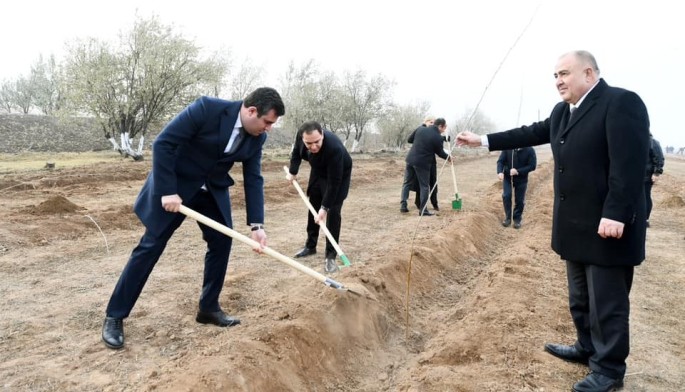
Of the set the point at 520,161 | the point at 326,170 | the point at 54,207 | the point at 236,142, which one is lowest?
the point at 54,207

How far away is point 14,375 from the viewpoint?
3318 millimetres

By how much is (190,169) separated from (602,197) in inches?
121

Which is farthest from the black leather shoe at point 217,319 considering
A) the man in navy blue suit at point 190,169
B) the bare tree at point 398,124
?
the bare tree at point 398,124

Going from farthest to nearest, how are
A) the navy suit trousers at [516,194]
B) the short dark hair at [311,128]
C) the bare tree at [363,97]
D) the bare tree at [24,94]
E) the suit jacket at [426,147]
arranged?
the bare tree at [24,94]
the bare tree at [363,97]
the suit jacket at [426,147]
the navy suit trousers at [516,194]
the short dark hair at [311,128]

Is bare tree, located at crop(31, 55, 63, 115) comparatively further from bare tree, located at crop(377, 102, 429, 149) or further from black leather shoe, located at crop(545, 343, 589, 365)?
black leather shoe, located at crop(545, 343, 589, 365)

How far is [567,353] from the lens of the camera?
376 cm

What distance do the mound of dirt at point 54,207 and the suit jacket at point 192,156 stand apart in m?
6.50

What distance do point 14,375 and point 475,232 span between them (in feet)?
24.7

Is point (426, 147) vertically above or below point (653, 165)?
above

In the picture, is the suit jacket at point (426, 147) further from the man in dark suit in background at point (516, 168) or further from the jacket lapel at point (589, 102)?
the jacket lapel at point (589, 102)

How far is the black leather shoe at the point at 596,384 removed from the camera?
3.18 meters

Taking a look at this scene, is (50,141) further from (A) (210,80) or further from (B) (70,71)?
(A) (210,80)

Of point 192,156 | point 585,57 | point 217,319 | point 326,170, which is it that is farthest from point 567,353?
point 326,170

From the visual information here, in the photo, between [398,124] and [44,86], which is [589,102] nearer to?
[398,124]
